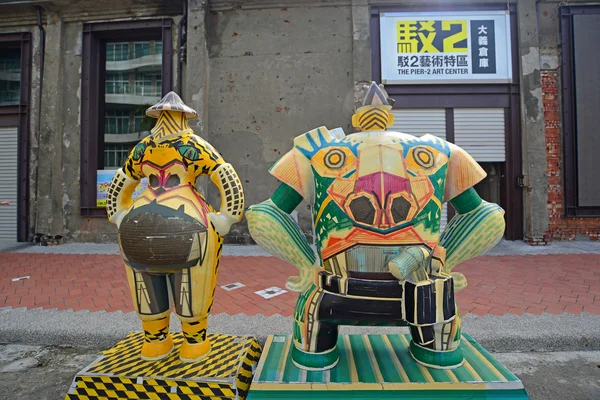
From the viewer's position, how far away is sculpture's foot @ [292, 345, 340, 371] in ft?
4.96

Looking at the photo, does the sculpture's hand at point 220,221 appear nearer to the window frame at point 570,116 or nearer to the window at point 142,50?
the window frame at point 570,116

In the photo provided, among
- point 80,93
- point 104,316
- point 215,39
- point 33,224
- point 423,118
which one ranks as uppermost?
point 215,39

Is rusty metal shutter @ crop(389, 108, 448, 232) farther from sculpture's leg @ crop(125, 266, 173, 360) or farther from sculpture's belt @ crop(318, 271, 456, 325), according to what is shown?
sculpture's leg @ crop(125, 266, 173, 360)

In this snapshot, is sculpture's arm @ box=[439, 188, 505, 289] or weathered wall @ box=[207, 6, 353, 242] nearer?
sculpture's arm @ box=[439, 188, 505, 289]

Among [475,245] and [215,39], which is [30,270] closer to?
[215,39]

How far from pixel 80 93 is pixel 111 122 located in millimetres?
4032

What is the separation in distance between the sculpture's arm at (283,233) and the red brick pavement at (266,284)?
169 centimetres

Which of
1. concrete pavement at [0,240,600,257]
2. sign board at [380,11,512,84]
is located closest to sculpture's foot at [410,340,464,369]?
concrete pavement at [0,240,600,257]

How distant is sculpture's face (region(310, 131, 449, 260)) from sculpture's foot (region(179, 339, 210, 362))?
0.90 m

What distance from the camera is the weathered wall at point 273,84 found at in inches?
265

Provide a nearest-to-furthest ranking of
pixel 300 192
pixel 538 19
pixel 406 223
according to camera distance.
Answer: pixel 406 223, pixel 300 192, pixel 538 19

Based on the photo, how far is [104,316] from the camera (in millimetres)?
2986

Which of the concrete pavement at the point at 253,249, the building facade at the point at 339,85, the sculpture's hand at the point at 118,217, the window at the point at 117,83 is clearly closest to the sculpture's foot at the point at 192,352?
the sculpture's hand at the point at 118,217

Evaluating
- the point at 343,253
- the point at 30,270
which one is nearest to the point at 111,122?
the point at 30,270
